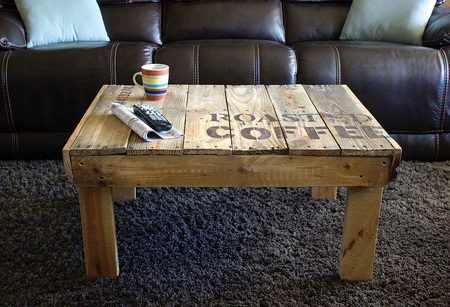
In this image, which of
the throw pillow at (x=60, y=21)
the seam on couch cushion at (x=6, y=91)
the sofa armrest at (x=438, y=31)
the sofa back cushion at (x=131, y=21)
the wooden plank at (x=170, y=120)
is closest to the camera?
the wooden plank at (x=170, y=120)

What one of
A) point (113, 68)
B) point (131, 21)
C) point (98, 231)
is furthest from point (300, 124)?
point (131, 21)

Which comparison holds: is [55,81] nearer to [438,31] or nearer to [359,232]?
[359,232]

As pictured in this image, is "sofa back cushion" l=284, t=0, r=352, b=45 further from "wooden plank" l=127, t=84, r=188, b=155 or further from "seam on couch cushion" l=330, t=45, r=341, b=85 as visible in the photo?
"wooden plank" l=127, t=84, r=188, b=155

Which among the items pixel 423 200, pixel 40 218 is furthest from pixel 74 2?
pixel 423 200

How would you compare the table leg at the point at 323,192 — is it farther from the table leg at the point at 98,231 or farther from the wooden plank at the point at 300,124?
the table leg at the point at 98,231

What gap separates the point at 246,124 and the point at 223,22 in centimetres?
127

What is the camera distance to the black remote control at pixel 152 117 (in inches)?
49.3

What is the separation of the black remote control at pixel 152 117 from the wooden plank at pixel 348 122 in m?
0.45

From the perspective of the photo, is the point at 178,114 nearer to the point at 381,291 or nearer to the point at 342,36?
the point at 381,291

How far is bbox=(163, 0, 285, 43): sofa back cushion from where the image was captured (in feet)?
8.02

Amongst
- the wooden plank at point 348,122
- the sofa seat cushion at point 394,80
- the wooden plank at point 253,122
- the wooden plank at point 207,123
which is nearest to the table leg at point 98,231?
the wooden plank at point 207,123

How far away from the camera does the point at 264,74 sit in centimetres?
205

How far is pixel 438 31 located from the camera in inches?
84.0

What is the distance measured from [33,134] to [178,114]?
3.04 feet
